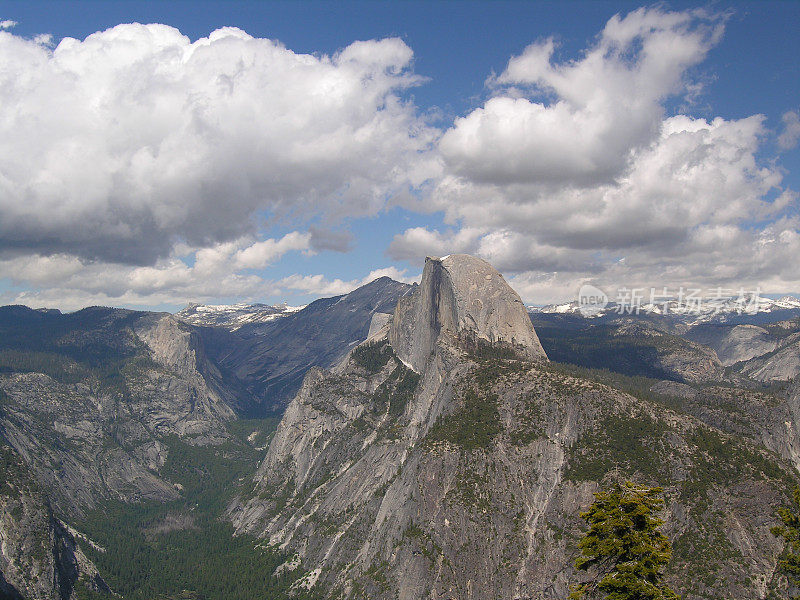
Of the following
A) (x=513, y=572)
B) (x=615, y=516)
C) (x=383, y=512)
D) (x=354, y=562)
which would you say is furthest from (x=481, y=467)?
(x=615, y=516)

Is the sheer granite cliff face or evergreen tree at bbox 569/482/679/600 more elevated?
evergreen tree at bbox 569/482/679/600

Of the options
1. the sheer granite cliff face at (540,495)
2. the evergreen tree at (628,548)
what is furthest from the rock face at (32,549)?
the evergreen tree at (628,548)

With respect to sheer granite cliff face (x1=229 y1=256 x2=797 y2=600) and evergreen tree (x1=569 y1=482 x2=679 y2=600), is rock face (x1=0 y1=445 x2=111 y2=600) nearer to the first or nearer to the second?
sheer granite cliff face (x1=229 y1=256 x2=797 y2=600)

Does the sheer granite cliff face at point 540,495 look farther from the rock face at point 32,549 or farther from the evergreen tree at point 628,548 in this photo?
the evergreen tree at point 628,548

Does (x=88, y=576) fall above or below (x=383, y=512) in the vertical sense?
below

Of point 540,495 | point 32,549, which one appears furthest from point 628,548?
point 32,549

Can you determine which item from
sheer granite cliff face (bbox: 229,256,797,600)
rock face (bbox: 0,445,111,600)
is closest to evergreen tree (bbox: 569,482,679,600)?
sheer granite cliff face (bbox: 229,256,797,600)

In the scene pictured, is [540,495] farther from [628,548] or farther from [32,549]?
[32,549]

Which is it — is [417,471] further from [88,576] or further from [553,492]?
[88,576]
